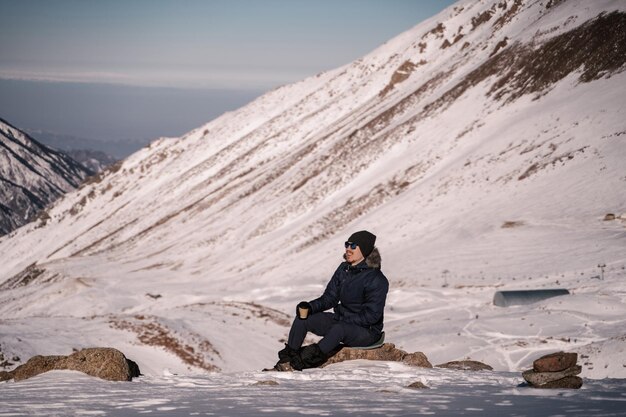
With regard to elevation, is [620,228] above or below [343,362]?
above

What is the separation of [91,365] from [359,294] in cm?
536

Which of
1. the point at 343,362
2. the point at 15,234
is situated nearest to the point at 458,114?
the point at 343,362

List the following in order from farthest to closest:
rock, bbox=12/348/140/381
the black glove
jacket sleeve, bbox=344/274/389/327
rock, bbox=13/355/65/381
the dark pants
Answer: rock, bbox=13/355/65/381 → rock, bbox=12/348/140/381 → the dark pants → jacket sleeve, bbox=344/274/389/327 → the black glove

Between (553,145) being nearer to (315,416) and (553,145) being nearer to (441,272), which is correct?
(441,272)

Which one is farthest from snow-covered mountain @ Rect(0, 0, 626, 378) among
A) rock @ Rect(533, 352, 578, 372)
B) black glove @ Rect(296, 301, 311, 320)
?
black glove @ Rect(296, 301, 311, 320)

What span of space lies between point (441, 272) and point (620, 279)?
14.0 meters

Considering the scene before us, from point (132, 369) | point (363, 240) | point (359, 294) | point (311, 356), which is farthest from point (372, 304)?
point (132, 369)

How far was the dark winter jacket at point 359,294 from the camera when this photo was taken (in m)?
11.9

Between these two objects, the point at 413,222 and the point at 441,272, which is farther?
the point at 413,222

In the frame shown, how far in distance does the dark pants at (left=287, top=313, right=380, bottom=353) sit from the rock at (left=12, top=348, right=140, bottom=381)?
10.7 feet

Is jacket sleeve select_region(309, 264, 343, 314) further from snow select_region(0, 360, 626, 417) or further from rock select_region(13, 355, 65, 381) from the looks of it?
rock select_region(13, 355, 65, 381)

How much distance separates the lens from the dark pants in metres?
12.0

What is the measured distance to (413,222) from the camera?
55875mm

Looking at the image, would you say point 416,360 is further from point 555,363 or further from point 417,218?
point 417,218
